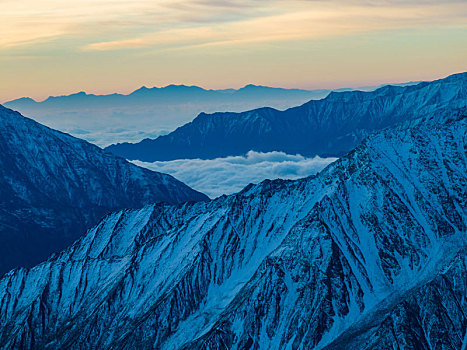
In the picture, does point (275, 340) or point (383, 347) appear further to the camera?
point (275, 340)

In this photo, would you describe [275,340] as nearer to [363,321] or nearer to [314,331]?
[314,331]

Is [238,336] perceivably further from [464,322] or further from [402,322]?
[464,322]

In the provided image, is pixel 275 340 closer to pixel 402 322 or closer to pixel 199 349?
pixel 199 349

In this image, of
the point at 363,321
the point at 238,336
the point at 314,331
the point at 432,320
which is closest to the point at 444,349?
the point at 432,320

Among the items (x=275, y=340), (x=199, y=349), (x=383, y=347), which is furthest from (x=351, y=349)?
(x=199, y=349)

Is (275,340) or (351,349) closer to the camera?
(351,349)

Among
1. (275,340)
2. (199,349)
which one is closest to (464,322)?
(275,340)

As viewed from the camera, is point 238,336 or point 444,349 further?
point 238,336

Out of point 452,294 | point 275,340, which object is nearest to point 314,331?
point 275,340
